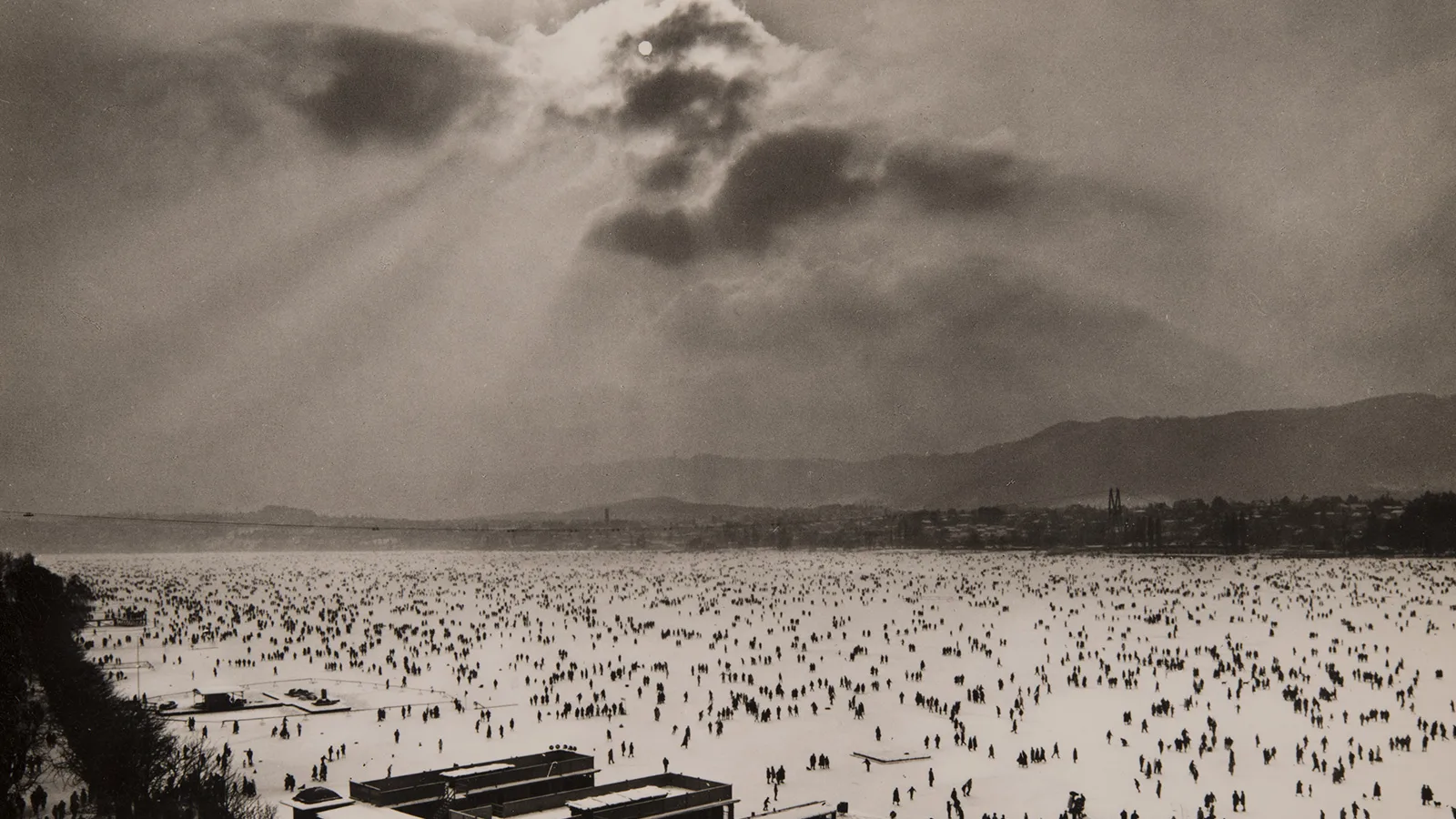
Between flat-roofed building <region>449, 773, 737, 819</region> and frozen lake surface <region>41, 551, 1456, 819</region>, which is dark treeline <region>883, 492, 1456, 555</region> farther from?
flat-roofed building <region>449, 773, 737, 819</region>

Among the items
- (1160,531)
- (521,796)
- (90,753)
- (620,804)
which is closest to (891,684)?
(521,796)

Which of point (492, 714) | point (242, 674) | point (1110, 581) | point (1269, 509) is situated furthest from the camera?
point (1269, 509)

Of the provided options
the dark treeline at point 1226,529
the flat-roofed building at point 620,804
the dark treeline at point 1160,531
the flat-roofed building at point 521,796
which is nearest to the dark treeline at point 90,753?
the flat-roofed building at point 521,796

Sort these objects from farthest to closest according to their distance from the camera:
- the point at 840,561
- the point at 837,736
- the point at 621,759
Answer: the point at 840,561, the point at 837,736, the point at 621,759

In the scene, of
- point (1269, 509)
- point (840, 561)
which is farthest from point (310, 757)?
point (1269, 509)

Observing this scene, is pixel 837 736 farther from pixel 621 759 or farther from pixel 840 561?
pixel 840 561

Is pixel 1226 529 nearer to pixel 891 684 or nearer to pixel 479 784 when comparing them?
pixel 891 684

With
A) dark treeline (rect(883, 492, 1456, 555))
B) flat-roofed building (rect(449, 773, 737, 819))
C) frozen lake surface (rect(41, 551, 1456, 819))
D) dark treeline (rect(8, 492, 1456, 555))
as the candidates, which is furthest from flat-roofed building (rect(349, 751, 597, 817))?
dark treeline (rect(883, 492, 1456, 555))
